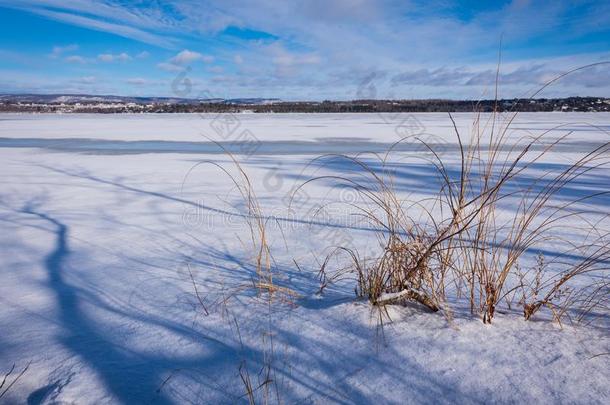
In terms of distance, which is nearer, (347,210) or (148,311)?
(148,311)

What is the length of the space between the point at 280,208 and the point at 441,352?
277 centimetres

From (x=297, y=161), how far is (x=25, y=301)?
19.9 feet

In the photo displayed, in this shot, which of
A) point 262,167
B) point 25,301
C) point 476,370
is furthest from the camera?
point 262,167

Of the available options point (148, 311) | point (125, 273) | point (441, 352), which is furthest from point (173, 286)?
point (441, 352)

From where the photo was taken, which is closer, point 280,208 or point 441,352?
point 441,352

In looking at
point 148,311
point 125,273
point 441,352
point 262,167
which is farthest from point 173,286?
point 262,167

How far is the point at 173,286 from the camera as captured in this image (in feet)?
6.68

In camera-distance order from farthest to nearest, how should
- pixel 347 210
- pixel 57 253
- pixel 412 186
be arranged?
pixel 412 186 → pixel 347 210 → pixel 57 253

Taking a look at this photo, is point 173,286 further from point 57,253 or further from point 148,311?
point 57,253

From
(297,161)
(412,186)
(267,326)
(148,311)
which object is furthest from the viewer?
(297,161)

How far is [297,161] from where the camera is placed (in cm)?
770

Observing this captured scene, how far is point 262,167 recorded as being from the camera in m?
6.96

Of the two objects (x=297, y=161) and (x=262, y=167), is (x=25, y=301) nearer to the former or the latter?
(x=262, y=167)

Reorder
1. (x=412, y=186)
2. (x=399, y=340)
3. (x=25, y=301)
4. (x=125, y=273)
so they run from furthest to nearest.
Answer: (x=412, y=186)
(x=125, y=273)
(x=25, y=301)
(x=399, y=340)
